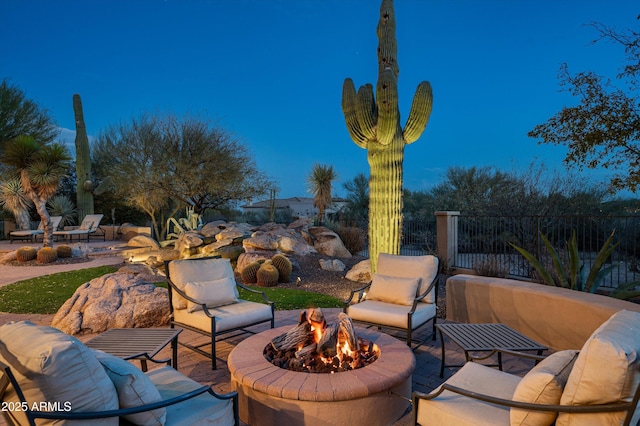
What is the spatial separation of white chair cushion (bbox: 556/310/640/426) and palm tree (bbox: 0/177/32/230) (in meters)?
19.8

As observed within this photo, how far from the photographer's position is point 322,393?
2.12m

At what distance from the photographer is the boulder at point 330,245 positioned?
10.1 metres

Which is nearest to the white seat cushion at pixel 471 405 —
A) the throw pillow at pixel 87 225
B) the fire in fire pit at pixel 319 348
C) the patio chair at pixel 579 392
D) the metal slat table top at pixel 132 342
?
the patio chair at pixel 579 392

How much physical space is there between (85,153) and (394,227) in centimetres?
1816

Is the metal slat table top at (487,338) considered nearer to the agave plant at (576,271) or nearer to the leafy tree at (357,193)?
the agave plant at (576,271)

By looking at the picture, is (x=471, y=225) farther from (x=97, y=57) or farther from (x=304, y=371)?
(x=97, y=57)

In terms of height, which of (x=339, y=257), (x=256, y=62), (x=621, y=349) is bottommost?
(x=339, y=257)

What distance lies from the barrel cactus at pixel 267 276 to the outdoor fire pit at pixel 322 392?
4.64 m

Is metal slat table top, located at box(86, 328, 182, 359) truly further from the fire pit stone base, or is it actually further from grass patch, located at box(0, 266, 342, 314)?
grass patch, located at box(0, 266, 342, 314)

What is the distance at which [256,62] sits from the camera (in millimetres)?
26484

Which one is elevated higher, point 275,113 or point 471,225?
point 275,113

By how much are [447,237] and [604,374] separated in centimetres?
684

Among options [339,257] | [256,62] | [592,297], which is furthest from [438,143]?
[592,297]

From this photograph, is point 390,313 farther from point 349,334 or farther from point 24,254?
point 24,254
